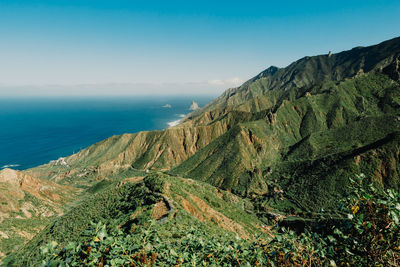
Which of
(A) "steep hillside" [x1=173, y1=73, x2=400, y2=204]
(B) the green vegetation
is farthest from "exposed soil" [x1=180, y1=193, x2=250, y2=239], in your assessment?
(A) "steep hillside" [x1=173, y1=73, x2=400, y2=204]

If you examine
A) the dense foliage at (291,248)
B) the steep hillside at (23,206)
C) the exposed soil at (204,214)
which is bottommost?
the steep hillside at (23,206)

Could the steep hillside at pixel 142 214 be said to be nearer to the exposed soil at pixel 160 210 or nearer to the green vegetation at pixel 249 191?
the exposed soil at pixel 160 210

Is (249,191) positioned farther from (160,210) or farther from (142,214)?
(142,214)

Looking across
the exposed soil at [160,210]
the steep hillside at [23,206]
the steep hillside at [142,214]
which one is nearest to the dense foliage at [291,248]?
the steep hillside at [142,214]

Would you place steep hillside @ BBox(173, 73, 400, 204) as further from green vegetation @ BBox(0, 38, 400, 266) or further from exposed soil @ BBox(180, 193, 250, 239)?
exposed soil @ BBox(180, 193, 250, 239)

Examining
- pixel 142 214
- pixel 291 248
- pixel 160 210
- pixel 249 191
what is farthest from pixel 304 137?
pixel 291 248

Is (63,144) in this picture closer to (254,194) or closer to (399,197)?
(254,194)

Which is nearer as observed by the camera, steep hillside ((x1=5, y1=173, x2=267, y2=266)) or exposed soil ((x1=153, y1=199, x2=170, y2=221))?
steep hillside ((x1=5, y1=173, x2=267, y2=266))

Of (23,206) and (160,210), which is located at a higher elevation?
→ (160,210)

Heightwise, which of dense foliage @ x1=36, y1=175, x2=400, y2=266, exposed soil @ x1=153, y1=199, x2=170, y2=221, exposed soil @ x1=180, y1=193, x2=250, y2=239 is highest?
dense foliage @ x1=36, y1=175, x2=400, y2=266
